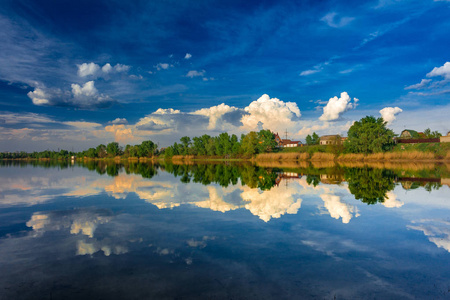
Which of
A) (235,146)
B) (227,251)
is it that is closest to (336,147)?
(235,146)

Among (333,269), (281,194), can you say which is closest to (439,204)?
(281,194)

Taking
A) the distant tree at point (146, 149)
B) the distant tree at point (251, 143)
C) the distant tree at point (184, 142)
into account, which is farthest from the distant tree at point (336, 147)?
the distant tree at point (146, 149)

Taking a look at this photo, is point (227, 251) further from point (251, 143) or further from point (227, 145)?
point (227, 145)

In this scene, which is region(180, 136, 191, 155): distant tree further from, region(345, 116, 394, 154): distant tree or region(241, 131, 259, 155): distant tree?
region(345, 116, 394, 154): distant tree

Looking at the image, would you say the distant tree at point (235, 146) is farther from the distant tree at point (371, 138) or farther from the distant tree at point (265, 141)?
the distant tree at point (371, 138)

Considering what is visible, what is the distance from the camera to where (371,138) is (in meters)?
67.8

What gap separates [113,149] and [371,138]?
164682 millimetres

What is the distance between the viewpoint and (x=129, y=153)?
173m

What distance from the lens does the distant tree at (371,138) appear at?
6662 cm

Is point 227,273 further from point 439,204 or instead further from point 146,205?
point 439,204

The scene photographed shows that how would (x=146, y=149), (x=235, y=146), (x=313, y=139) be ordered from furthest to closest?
(x=146, y=149) < (x=313, y=139) < (x=235, y=146)

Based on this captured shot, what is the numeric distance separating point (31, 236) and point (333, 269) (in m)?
9.90

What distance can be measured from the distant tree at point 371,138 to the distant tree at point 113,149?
157933 millimetres

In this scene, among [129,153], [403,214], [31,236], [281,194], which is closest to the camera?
[31,236]
